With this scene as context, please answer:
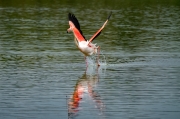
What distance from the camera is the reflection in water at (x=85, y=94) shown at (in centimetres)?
1252

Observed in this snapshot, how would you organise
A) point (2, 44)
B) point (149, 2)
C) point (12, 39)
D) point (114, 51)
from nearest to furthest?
point (114, 51)
point (2, 44)
point (12, 39)
point (149, 2)

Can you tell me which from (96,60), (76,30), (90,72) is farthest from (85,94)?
(96,60)

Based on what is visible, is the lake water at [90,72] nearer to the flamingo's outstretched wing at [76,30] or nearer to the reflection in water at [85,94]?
the reflection in water at [85,94]

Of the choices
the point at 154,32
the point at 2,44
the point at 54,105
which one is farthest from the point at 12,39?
the point at 54,105

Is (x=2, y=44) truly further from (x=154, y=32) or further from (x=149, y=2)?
(x=149, y=2)

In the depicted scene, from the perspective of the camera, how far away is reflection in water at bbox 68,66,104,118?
12.5 m

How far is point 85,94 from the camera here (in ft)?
45.9

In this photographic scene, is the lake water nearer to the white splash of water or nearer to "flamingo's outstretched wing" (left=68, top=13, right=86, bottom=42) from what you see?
the white splash of water

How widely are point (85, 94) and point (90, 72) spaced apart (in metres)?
3.04

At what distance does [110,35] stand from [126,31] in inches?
51.7

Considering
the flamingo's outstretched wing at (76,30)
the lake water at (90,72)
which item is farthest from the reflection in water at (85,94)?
the flamingo's outstretched wing at (76,30)

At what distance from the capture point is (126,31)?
27.0 m

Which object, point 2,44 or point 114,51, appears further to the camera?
point 2,44

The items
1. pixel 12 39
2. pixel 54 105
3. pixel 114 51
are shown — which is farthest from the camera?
pixel 12 39
